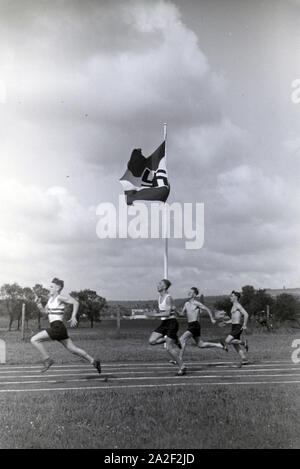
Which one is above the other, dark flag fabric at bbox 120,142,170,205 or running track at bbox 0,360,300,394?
dark flag fabric at bbox 120,142,170,205

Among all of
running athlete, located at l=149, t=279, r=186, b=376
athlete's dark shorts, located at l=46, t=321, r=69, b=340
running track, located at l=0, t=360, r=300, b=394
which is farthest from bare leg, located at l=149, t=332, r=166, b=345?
athlete's dark shorts, located at l=46, t=321, r=69, b=340

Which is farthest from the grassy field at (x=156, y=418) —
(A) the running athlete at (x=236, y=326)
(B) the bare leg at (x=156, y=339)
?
(A) the running athlete at (x=236, y=326)

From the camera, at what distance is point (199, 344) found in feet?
41.4

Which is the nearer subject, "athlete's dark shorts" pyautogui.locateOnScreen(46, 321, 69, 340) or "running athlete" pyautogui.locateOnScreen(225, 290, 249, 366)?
"athlete's dark shorts" pyautogui.locateOnScreen(46, 321, 69, 340)

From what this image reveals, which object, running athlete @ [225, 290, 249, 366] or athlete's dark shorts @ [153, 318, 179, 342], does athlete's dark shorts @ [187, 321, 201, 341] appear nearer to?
athlete's dark shorts @ [153, 318, 179, 342]

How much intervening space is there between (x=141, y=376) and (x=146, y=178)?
19.7 feet

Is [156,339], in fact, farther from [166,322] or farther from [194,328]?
[194,328]

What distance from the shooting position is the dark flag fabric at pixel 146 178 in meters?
15.2

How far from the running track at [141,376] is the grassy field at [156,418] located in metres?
0.63

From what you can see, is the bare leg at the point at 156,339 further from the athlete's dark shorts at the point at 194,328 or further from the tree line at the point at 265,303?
the tree line at the point at 265,303

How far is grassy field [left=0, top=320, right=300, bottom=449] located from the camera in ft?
21.3

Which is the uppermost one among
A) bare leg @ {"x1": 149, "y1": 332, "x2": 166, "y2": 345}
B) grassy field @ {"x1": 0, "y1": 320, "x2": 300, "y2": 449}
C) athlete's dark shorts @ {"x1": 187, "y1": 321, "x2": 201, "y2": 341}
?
athlete's dark shorts @ {"x1": 187, "y1": 321, "x2": 201, "y2": 341}

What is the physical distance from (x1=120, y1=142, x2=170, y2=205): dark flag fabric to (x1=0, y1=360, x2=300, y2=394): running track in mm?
4448
